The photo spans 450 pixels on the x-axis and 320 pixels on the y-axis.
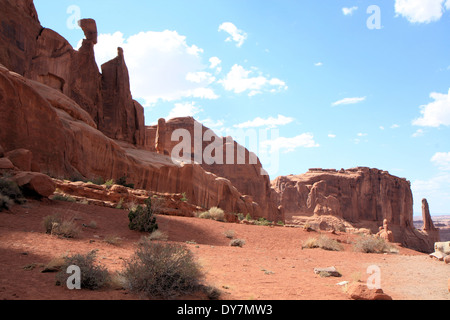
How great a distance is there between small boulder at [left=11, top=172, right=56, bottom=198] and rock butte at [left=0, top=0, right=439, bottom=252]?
0.17 m

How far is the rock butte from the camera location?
16.1m

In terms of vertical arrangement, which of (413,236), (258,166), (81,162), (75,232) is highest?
(258,166)

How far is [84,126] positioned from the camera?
75.5 ft

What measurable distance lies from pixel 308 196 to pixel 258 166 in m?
28.1

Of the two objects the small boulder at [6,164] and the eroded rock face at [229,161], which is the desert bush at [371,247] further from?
the eroded rock face at [229,161]

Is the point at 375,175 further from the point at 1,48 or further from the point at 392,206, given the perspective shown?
the point at 1,48

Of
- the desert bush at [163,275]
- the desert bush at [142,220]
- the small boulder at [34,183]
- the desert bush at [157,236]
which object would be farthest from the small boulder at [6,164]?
the desert bush at [163,275]

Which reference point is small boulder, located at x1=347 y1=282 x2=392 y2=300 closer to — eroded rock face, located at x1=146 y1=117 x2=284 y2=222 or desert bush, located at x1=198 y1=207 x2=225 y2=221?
desert bush, located at x1=198 y1=207 x2=225 y2=221

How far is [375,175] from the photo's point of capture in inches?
3558

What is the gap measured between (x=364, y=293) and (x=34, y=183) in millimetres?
11726

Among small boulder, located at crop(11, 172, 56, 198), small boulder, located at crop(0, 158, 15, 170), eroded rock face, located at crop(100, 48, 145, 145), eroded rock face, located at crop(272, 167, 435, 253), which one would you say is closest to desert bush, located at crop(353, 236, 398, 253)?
small boulder, located at crop(11, 172, 56, 198)

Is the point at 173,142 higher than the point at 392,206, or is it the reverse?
the point at 173,142
